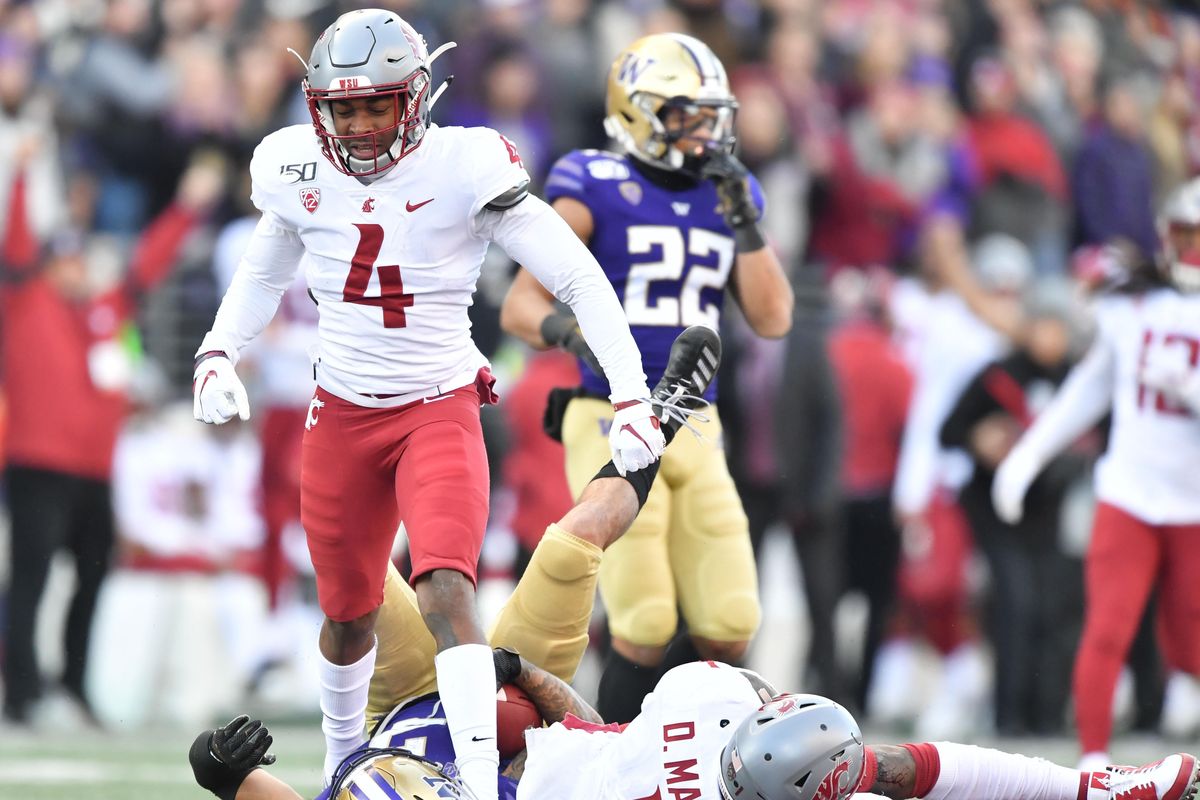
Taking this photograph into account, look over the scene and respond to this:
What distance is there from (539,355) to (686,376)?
4007mm

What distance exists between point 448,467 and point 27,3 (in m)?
6.72

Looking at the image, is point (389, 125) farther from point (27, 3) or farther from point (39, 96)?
point (27, 3)

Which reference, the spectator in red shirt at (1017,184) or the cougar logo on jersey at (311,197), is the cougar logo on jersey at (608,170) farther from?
the spectator in red shirt at (1017,184)

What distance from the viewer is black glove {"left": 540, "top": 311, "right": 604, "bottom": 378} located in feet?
18.7

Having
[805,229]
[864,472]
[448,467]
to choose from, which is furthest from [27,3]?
[448,467]

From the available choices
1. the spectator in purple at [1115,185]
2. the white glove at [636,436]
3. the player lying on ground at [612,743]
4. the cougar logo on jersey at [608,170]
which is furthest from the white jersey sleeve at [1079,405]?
the spectator in purple at [1115,185]

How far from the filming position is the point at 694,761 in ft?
14.6

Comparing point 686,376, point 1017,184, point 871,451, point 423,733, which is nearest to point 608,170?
point 686,376

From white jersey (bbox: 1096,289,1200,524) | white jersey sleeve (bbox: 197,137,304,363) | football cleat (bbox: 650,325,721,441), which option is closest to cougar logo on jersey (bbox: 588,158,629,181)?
football cleat (bbox: 650,325,721,441)

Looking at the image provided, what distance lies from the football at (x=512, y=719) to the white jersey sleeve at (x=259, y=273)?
109cm

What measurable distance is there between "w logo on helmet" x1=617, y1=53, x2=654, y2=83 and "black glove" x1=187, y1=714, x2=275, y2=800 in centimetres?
243

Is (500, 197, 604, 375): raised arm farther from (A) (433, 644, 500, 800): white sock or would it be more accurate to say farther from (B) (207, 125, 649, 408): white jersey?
(A) (433, 644, 500, 800): white sock

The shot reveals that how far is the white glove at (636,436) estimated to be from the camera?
494 centimetres

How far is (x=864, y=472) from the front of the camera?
9.72 metres
